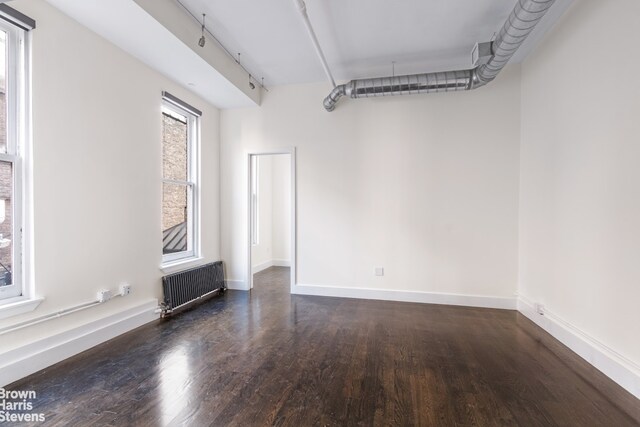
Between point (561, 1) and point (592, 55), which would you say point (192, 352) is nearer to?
point (592, 55)

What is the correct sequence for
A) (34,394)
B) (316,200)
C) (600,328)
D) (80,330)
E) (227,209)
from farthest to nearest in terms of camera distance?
(227,209) → (316,200) → (80,330) → (600,328) → (34,394)

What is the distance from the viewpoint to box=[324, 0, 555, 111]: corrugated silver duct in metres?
2.56

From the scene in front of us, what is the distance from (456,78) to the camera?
139 inches

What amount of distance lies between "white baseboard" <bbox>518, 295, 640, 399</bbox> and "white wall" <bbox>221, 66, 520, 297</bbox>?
0.84 metres

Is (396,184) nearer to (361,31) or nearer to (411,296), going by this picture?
(411,296)

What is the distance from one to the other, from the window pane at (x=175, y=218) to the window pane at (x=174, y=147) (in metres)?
0.19

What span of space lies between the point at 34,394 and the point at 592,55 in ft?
17.1

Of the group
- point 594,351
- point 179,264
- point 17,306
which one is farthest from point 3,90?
point 594,351

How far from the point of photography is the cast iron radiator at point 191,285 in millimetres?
3600

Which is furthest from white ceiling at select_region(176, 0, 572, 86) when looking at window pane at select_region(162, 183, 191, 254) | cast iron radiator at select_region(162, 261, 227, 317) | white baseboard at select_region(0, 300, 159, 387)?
white baseboard at select_region(0, 300, 159, 387)

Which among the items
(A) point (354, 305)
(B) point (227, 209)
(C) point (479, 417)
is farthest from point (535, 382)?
(B) point (227, 209)

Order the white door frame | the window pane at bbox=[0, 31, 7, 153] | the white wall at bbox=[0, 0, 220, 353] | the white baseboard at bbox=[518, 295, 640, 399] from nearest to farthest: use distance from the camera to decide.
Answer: the white baseboard at bbox=[518, 295, 640, 399]
the window pane at bbox=[0, 31, 7, 153]
the white wall at bbox=[0, 0, 220, 353]
the white door frame

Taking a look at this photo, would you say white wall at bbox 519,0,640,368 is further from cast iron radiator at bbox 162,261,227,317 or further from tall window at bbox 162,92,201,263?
tall window at bbox 162,92,201,263

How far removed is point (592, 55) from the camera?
97.0 inches
